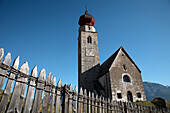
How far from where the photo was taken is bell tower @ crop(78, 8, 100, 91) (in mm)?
19672

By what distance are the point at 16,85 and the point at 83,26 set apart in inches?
934

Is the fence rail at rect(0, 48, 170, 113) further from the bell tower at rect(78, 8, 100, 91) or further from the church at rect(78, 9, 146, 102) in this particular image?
the bell tower at rect(78, 8, 100, 91)

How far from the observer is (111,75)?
16.7m

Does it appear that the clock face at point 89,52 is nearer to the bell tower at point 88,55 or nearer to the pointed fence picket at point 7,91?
the bell tower at point 88,55

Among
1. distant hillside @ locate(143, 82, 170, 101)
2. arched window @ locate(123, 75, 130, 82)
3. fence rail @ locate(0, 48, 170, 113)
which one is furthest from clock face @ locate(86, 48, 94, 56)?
distant hillside @ locate(143, 82, 170, 101)

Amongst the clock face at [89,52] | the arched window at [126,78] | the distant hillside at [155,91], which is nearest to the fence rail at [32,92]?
the arched window at [126,78]

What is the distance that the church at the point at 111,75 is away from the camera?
1622 centimetres

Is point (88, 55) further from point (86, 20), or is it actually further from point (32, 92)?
point (32, 92)

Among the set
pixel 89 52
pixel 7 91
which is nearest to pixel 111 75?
pixel 89 52

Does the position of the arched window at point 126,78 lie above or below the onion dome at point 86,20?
below

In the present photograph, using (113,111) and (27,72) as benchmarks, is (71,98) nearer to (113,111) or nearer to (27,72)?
(27,72)

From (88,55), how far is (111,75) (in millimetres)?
6433

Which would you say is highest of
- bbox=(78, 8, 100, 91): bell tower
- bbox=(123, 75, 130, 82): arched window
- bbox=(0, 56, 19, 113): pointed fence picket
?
bbox=(78, 8, 100, 91): bell tower

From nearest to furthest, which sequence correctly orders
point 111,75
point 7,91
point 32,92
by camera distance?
point 7,91
point 32,92
point 111,75
